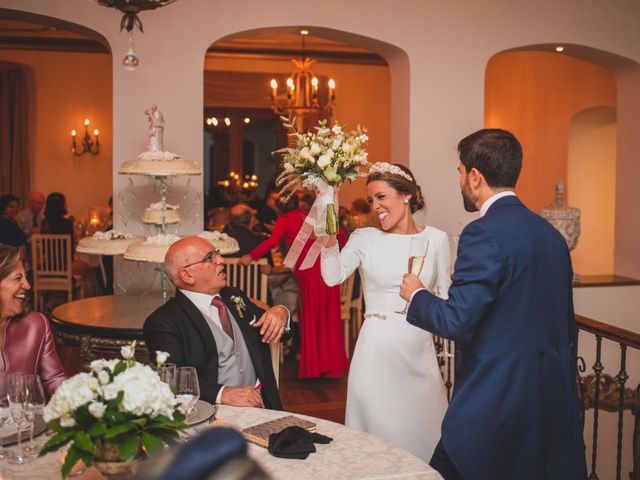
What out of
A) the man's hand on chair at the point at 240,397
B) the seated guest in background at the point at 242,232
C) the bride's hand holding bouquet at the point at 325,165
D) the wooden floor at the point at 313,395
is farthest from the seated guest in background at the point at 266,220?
the man's hand on chair at the point at 240,397

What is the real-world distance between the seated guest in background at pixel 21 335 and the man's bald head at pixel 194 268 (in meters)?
0.55

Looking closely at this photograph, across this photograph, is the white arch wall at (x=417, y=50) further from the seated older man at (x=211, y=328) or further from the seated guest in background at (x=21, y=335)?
the seated guest in background at (x=21, y=335)

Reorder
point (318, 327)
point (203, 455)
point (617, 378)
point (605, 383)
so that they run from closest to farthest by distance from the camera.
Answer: point (203, 455), point (617, 378), point (318, 327), point (605, 383)

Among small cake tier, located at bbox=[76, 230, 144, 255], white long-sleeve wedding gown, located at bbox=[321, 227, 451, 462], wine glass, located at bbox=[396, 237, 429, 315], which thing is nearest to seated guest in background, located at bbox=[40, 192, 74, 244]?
small cake tier, located at bbox=[76, 230, 144, 255]

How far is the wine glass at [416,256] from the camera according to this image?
2.67 meters

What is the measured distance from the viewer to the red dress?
6566 mm

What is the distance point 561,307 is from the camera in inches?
98.8

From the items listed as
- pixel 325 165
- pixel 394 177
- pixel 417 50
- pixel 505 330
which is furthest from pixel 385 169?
pixel 417 50

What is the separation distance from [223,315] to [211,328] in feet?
0.30

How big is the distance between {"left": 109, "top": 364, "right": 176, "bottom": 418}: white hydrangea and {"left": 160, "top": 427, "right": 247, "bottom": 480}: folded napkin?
104 centimetres

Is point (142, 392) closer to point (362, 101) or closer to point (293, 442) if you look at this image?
point (293, 442)

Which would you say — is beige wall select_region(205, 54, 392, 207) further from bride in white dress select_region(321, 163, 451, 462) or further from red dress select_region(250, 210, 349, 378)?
bride in white dress select_region(321, 163, 451, 462)

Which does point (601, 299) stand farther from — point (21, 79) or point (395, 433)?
point (21, 79)

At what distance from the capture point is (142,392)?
1689 millimetres
